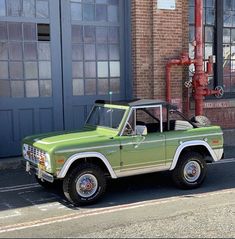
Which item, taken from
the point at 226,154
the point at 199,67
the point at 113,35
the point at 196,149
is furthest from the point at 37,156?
the point at 199,67

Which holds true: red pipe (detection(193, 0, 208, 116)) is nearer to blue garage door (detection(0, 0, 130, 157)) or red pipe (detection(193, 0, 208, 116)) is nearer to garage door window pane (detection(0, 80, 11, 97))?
blue garage door (detection(0, 0, 130, 157))

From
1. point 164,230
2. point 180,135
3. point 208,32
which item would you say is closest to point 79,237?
point 164,230

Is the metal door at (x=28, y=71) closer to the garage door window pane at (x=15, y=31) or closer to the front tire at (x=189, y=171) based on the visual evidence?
the garage door window pane at (x=15, y=31)

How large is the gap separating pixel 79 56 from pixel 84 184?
16.4ft

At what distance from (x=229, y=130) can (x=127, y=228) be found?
326 inches

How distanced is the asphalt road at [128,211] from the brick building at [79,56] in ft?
7.90

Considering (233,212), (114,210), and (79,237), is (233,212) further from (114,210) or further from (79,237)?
(79,237)

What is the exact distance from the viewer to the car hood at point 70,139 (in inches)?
274

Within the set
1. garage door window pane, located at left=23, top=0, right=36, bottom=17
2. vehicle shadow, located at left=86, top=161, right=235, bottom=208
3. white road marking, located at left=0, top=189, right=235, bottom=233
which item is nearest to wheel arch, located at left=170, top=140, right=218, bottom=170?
vehicle shadow, located at left=86, top=161, right=235, bottom=208

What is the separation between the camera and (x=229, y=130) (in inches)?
531

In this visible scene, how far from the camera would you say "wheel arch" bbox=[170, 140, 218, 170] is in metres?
7.72

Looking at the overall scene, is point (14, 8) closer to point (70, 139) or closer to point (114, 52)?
point (114, 52)

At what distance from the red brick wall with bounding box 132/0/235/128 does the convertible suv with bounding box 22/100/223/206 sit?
3.54m

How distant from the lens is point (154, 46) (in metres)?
11.8
